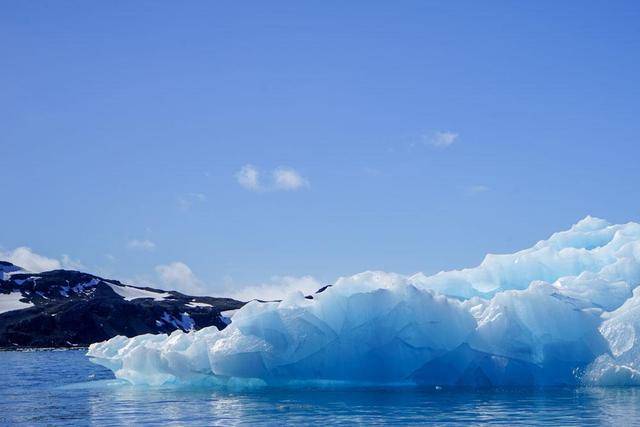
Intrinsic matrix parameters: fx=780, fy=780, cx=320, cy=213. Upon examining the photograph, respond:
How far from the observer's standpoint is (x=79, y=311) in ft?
332

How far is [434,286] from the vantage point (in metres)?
29.5

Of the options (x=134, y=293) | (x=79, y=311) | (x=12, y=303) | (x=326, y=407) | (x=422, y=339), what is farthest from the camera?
(x=134, y=293)

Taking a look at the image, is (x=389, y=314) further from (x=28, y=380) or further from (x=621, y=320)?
(x=28, y=380)

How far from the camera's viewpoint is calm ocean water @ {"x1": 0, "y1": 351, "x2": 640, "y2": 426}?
653 inches

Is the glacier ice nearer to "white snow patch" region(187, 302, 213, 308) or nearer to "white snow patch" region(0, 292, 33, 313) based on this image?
"white snow patch" region(0, 292, 33, 313)

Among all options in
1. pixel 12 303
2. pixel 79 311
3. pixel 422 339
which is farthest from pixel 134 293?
pixel 422 339

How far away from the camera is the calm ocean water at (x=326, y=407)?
54.4 feet

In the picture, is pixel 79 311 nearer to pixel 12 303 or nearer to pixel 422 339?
pixel 12 303

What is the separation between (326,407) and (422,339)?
5.87 metres

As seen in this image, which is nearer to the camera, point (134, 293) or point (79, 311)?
point (79, 311)

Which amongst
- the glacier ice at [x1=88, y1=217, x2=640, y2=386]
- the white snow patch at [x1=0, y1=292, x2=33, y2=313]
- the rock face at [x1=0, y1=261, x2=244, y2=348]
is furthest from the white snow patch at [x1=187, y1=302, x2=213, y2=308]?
the glacier ice at [x1=88, y1=217, x2=640, y2=386]

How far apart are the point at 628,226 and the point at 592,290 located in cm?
654

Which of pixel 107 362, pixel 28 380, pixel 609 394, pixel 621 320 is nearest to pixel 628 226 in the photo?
pixel 621 320

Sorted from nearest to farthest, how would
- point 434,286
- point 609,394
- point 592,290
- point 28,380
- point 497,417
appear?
point 497,417
point 609,394
point 592,290
point 434,286
point 28,380
